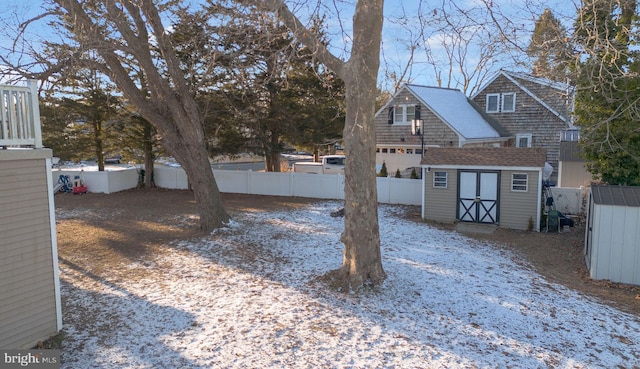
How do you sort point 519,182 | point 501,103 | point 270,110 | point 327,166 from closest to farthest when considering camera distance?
point 519,182 < point 270,110 < point 327,166 < point 501,103

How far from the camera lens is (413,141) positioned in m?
22.2

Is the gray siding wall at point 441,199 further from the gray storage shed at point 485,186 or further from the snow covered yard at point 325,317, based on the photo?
→ the snow covered yard at point 325,317

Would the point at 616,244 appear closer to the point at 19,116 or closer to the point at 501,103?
the point at 19,116

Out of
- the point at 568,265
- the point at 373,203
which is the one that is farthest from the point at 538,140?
the point at 373,203

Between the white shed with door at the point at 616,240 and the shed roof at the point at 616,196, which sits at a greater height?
the shed roof at the point at 616,196

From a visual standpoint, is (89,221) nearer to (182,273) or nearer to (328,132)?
(182,273)

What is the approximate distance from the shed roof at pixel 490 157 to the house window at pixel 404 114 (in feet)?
25.5

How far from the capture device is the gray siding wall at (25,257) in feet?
16.6

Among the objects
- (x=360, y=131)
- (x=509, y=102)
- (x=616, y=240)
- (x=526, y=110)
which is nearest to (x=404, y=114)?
(x=509, y=102)

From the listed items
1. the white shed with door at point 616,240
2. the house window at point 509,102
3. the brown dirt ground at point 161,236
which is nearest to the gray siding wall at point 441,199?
the brown dirt ground at point 161,236

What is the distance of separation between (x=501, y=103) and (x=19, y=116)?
25.0 meters

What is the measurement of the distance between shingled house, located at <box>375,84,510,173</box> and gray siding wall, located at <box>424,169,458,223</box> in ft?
17.2

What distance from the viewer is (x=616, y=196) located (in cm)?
901

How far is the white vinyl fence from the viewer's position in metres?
16.9
